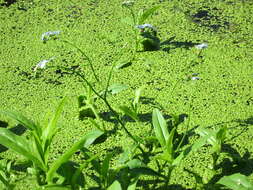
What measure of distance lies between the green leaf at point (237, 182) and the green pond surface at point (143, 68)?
0.10 meters

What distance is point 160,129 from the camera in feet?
5.85

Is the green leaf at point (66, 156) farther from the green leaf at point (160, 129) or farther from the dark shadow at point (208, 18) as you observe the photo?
the dark shadow at point (208, 18)

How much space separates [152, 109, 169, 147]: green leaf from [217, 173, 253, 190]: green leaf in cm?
27

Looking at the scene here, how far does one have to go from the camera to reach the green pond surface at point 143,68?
6.45 ft

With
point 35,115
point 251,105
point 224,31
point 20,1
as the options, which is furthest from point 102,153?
point 20,1

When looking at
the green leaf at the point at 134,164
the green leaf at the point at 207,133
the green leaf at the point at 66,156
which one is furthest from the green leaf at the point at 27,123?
the green leaf at the point at 207,133

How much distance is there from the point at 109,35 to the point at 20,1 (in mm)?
802

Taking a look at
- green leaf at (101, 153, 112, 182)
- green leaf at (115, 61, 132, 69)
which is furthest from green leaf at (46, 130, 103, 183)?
green leaf at (115, 61, 132, 69)

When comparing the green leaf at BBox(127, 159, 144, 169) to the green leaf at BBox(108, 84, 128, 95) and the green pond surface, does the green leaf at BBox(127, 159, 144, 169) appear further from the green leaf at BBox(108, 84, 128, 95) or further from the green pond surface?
the green leaf at BBox(108, 84, 128, 95)

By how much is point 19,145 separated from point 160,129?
562 mm

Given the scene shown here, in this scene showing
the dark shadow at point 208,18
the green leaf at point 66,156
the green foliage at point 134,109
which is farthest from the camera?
the dark shadow at point 208,18

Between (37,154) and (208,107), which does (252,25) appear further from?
(37,154)

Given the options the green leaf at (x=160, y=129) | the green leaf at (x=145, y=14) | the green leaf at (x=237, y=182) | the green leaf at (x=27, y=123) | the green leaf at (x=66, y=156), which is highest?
the green leaf at (x=145, y=14)

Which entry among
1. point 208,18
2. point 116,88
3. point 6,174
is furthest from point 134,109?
point 208,18
